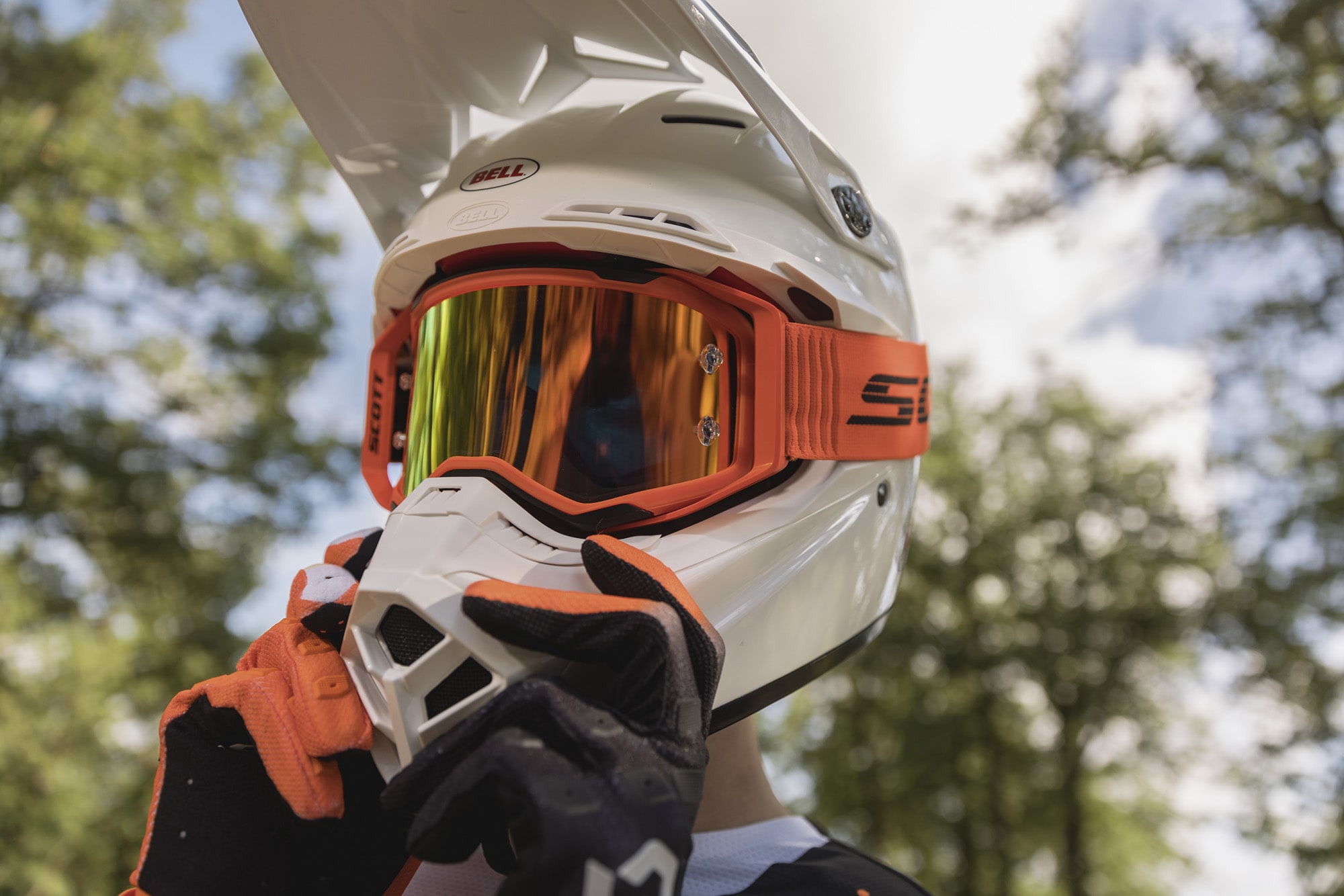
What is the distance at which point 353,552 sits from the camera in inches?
74.5

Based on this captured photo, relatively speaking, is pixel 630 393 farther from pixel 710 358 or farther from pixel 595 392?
pixel 710 358

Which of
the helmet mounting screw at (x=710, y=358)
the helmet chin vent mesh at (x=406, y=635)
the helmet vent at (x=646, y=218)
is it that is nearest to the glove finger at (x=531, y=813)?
the helmet chin vent mesh at (x=406, y=635)

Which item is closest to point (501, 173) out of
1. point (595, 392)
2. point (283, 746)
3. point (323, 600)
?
point (595, 392)

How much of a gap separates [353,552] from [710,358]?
90 centimetres

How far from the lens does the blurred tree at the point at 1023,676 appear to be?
14711 mm

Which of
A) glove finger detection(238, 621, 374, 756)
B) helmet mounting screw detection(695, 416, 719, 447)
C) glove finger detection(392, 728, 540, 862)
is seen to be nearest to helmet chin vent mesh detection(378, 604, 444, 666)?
glove finger detection(238, 621, 374, 756)

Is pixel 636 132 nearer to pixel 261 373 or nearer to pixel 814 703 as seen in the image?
pixel 261 373

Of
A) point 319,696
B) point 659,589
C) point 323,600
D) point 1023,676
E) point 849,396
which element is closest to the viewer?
point 659,589

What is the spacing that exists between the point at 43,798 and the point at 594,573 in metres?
12.5

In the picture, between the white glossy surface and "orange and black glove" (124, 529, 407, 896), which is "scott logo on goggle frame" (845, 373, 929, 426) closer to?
the white glossy surface

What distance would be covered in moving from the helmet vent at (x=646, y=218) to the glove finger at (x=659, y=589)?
660 millimetres

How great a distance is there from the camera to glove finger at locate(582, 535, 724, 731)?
134cm

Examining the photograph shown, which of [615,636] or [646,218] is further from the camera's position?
[646,218]

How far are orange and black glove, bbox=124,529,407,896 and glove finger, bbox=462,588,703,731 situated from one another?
0.38 metres
